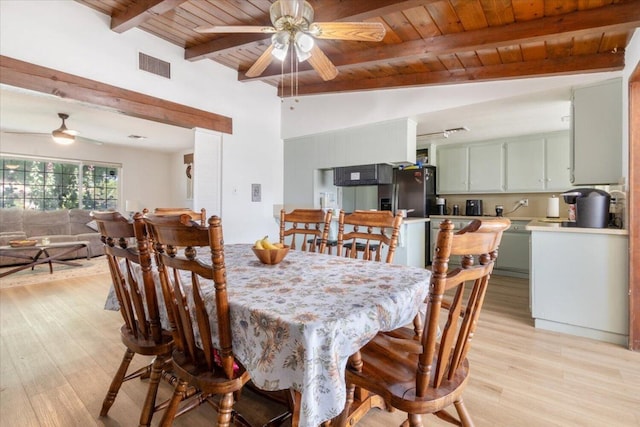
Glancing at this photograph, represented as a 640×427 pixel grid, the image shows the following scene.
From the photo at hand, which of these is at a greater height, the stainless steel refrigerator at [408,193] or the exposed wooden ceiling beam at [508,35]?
the exposed wooden ceiling beam at [508,35]

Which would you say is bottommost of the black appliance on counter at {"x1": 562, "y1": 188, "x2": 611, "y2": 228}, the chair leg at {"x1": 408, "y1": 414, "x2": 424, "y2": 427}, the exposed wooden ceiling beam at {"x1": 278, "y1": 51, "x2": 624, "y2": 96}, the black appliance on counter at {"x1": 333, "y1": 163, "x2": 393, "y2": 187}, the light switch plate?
the chair leg at {"x1": 408, "y1": 414, "x2": 424, "y2": 427}

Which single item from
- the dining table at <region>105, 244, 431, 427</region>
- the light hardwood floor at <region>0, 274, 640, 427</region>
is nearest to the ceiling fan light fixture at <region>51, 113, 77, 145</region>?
the light hardwood floor at <region>0, 274, 640, 427</region>

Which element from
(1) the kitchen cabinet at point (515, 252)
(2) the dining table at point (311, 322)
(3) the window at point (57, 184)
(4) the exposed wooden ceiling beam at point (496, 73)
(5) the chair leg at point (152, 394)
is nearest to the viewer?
(2) the dining table at point (311, 322)

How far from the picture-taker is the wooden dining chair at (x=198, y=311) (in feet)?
3.17

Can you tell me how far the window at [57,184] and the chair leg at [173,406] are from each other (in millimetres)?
7447

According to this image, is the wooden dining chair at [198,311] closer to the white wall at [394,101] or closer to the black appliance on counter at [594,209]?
the black appliance on counter at [594,209]

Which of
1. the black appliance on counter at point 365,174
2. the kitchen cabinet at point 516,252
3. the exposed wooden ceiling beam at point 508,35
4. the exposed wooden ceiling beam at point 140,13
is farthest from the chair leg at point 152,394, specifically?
the kitchen cabinet at point 516,252

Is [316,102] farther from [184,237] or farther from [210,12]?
[184,237]

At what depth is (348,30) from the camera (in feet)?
6.31

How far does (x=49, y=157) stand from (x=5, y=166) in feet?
2.29

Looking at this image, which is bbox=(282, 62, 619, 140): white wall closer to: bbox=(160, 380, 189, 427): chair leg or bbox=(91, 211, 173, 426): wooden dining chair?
bbox=(91, 211, 173, 426): wooden dining chair

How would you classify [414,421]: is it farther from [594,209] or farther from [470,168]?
[470,168]

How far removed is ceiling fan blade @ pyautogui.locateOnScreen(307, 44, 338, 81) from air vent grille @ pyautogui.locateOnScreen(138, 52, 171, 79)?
2.02 meters

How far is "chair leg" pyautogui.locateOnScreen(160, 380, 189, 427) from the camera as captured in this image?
3.86 ft
